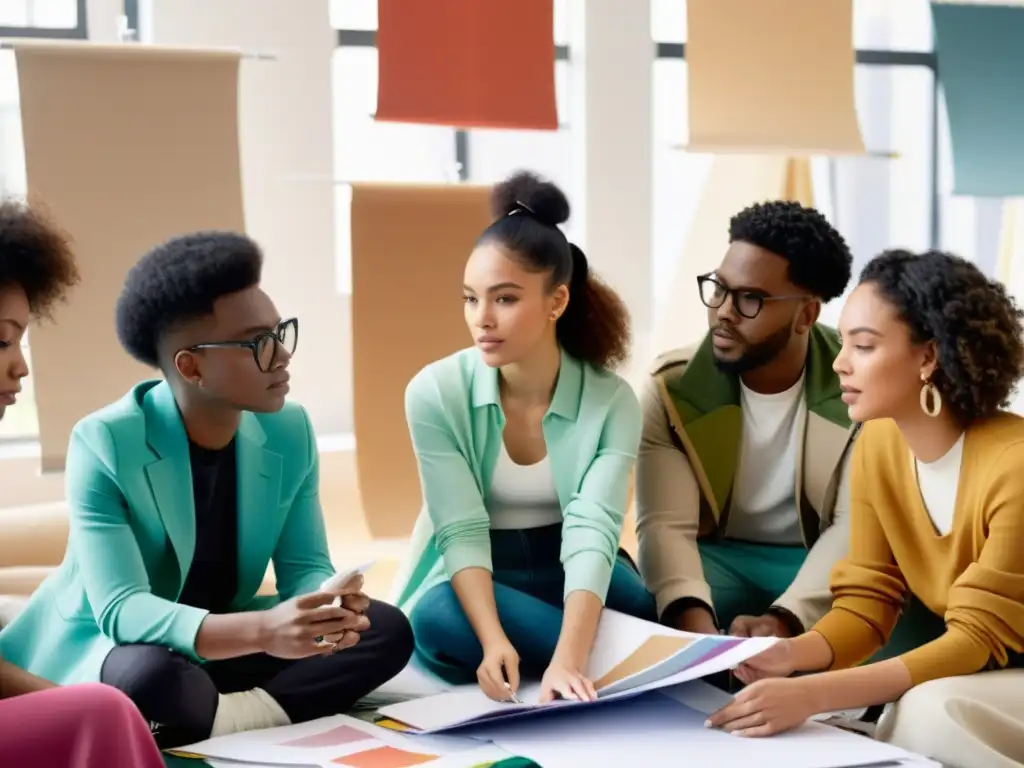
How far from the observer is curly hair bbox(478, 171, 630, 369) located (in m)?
2.11

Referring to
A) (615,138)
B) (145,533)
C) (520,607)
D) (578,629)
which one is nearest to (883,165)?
(615,138)

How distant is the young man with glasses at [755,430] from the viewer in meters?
2.25

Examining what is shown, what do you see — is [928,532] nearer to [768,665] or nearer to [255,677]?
[768,665]

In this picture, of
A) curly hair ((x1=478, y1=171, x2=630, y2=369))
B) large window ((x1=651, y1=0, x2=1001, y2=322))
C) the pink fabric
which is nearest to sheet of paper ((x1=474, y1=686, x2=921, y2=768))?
the pink fabric

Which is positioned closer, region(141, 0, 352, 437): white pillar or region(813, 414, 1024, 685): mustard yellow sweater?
region(813, 414, 1024, 685): mustard yellow sweater

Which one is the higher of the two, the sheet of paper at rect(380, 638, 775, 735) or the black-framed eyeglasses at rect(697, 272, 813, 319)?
the black-framed eyeglasses at rect(697, 272, 813, 319)

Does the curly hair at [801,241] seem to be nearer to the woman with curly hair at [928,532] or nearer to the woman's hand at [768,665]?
the woman with curly hair at [928,532]

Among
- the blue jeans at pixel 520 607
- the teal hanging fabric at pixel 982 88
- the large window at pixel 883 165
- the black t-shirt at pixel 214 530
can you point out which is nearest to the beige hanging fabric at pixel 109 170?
the black t-shirt at pixel 214 530

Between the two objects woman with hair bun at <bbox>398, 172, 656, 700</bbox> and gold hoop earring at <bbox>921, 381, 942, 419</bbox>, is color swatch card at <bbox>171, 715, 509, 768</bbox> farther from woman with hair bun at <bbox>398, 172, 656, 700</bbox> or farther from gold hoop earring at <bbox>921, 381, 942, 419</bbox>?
gold hoop earring at <bbox>921, 381, 942, 419</bbox>

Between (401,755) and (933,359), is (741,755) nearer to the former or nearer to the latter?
(401,755)

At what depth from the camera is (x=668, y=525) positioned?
2.24 meters

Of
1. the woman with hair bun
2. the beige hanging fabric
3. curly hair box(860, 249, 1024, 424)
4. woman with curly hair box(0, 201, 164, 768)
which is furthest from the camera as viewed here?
the beige hanging fabric

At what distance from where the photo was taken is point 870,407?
1.87 meters

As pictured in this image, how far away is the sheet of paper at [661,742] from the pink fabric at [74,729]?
515 millimetres
